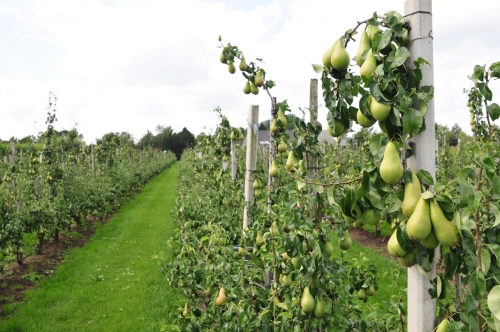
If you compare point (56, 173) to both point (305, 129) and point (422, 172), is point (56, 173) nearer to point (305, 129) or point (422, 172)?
point (305, 129)

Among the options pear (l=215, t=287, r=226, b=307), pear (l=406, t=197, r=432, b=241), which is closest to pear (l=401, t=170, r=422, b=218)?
pear (l=406, t=197, r=432, b=241)

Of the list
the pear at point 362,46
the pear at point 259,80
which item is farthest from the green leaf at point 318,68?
the pear at point 259,80

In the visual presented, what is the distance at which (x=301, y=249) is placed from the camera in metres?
1.74

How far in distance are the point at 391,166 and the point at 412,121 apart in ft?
0.43

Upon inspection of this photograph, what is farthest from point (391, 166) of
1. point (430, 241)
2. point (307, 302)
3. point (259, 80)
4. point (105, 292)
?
point (105, 292)

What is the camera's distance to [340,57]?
48.2 inches

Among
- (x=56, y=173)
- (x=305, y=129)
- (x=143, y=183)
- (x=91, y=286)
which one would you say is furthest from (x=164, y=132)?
(x=305, y=129)

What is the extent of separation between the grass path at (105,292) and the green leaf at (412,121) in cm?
415

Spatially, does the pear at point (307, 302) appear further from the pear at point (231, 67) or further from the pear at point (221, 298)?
the pear at point (231, 67)

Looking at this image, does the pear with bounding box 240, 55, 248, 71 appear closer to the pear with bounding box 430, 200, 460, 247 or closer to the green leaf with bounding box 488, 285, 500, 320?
A: the pear with bounding box 430, 200, 460, 247

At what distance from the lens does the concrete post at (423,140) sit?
1.03 meters

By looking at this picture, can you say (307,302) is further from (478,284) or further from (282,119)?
(282,119)

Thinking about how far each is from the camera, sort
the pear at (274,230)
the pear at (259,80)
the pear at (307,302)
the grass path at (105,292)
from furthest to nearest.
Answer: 1. the grass path at (105,292)
2. the pear at (259,80)
3. the pear at (274,230)
4. the pear at (307,302)

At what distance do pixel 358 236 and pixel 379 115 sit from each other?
325 inches
